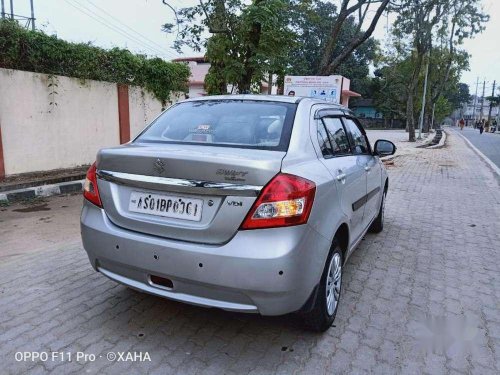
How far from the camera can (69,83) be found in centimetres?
842

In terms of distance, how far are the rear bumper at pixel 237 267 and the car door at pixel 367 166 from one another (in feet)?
5.08

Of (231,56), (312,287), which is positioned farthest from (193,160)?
(231,56)

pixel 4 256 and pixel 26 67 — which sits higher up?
pixel 26 67

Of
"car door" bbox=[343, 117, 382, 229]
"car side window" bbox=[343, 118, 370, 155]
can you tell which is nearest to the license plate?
"car door" bbox=[343, 117, 382, 229]

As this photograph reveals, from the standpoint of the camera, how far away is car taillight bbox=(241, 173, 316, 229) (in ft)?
7.50

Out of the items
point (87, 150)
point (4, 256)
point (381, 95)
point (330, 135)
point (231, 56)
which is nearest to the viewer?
point (330, 135)

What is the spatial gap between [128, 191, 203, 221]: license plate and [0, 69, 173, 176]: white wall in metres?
5.97

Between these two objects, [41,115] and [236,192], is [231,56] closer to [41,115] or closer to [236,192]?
[41,115]

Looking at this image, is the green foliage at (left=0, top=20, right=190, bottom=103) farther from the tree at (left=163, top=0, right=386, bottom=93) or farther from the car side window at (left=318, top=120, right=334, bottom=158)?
the car side window at (left=318, top=120, right=334, bottom=158)

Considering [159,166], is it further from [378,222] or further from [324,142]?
[378,222]

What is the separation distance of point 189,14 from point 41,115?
358 centimetres

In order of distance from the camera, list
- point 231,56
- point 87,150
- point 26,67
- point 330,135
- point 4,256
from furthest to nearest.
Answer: point 87,150, point 231,56, point 26,67, point 4,256, point 330,135

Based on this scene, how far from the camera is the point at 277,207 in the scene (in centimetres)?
229

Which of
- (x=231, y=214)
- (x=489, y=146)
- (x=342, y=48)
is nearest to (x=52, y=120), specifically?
(x=231, y=214)
